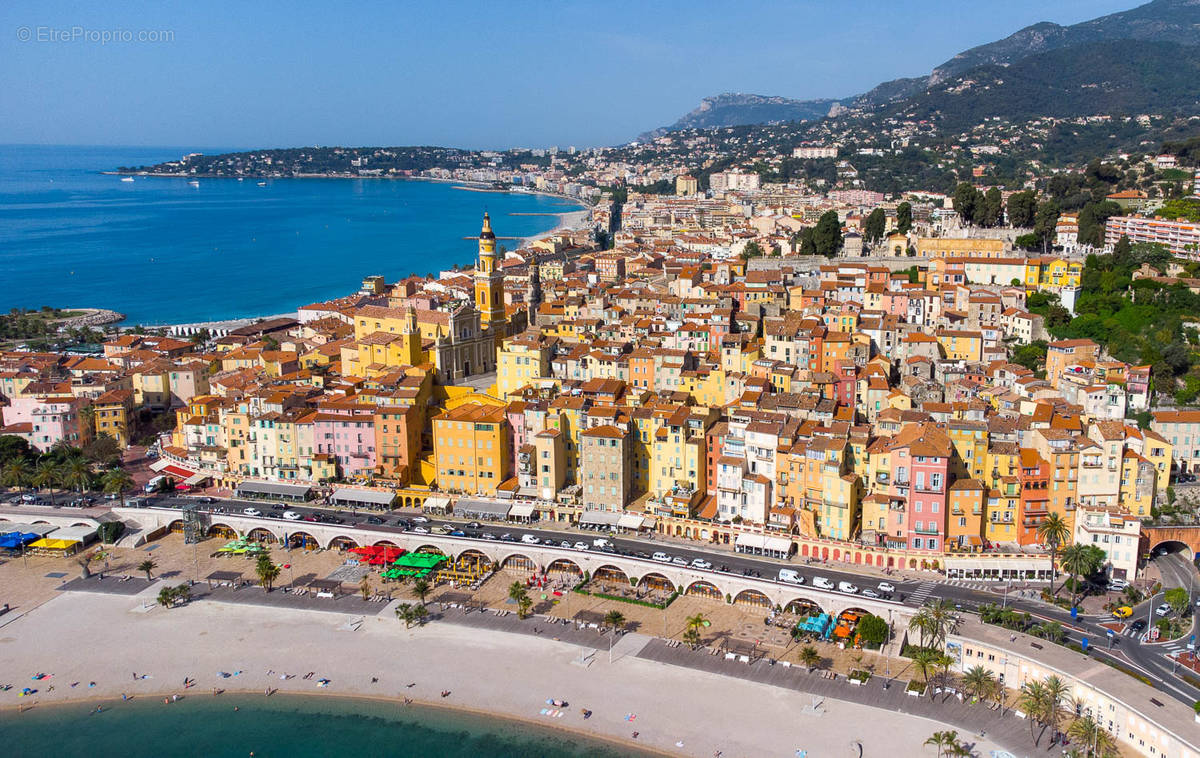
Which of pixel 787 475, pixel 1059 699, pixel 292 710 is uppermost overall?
pixel 787 475

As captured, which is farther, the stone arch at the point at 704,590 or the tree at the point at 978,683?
the stone arch at the point at 704,590

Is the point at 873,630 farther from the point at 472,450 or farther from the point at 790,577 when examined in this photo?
the point at 472,450

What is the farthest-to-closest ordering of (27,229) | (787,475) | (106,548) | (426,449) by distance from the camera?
(27,229), (426,449), (106,548), (787,475)

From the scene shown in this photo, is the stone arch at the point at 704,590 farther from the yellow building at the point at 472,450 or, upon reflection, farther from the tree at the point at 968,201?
the tree at the point at 968,201

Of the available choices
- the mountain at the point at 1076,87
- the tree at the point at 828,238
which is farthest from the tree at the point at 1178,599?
the mountain at the point at 1076,87

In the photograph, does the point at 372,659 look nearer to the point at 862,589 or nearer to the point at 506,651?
the point at 506,651

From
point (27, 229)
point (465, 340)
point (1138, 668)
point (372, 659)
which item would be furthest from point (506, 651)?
point (27, 229)
